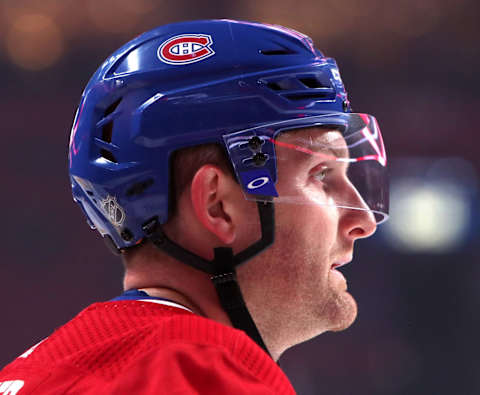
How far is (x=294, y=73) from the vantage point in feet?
5.04

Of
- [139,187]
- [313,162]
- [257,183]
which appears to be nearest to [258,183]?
[257,183]

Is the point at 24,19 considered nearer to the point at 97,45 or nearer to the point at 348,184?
the point at 97,45

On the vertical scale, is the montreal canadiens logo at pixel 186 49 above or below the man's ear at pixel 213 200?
above

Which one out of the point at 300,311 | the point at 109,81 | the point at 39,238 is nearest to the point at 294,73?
the point at 109,81

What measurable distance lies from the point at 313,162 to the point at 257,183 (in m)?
0.14

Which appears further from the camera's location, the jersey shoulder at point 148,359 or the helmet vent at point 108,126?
the helmet vent at point 108,126

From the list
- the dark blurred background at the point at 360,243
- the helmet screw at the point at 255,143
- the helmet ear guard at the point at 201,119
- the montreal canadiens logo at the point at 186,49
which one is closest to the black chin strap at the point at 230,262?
the helmet ear guard at the point at 201,119

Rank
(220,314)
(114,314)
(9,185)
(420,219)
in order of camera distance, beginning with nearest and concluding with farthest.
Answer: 1. (114,314)
2. (220,314)
3. (9,185)
4. (420,219)

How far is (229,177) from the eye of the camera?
4.78 ft

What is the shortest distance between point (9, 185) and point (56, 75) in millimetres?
796

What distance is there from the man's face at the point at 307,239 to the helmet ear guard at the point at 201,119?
2 cm

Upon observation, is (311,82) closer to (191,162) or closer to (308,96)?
(308,96)

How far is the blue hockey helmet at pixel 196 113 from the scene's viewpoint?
1456 millimetres

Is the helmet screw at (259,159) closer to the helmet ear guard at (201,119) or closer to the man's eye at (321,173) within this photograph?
the helmet ear guard at (201,119)
